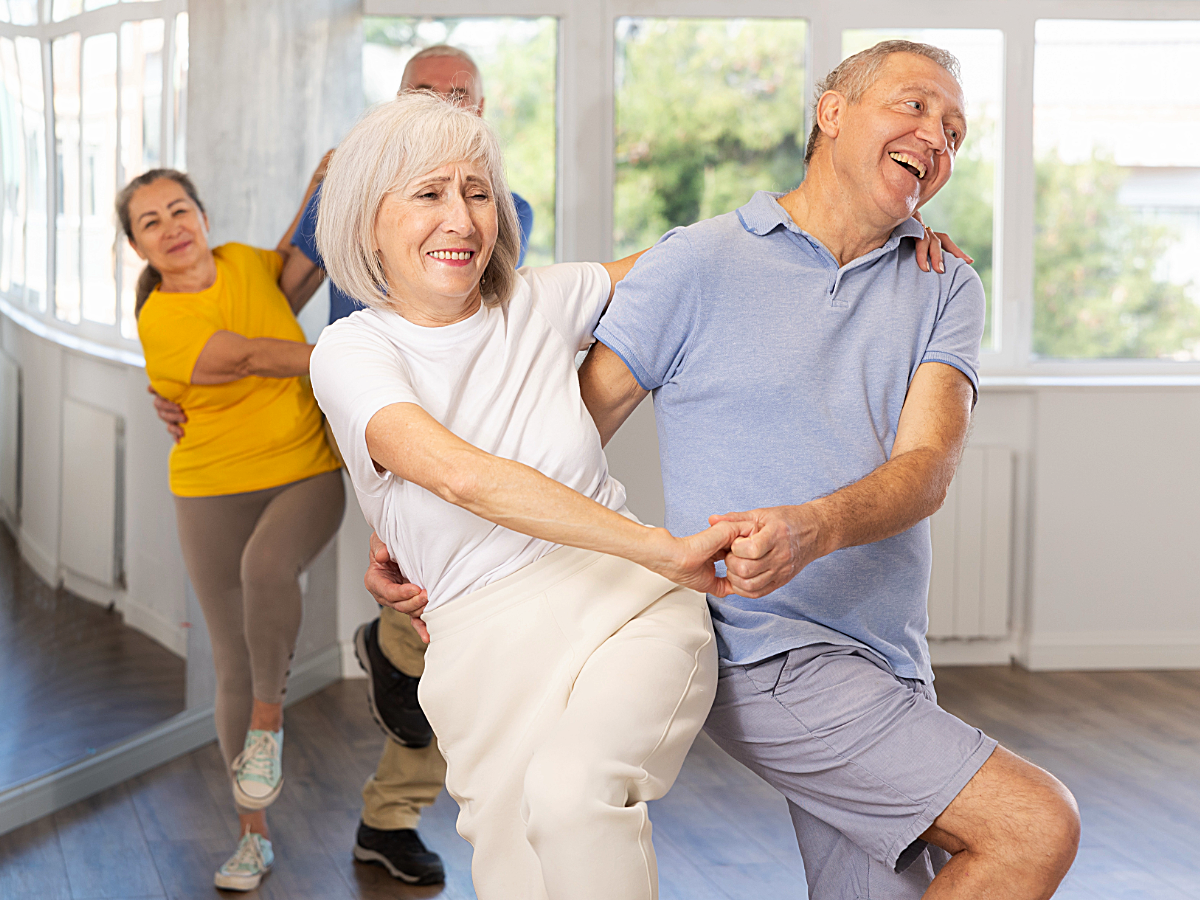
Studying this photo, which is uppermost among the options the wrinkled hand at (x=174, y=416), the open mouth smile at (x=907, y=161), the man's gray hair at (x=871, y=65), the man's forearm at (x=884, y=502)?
the man's gray hair at (x=871, y=65)

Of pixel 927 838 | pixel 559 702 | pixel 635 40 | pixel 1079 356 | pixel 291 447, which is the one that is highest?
pixel 635 40

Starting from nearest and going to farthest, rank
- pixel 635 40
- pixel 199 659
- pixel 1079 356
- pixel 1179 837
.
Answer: pixel 1179 837
pixel 199 659
pixel 635 40
pixel 1079 356

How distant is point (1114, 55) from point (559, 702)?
4.09 metres

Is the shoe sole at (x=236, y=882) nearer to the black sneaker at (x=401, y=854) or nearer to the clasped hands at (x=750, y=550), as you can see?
the black sneaker at (x=401, y=854)

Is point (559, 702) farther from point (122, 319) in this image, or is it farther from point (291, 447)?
point (122, 319)

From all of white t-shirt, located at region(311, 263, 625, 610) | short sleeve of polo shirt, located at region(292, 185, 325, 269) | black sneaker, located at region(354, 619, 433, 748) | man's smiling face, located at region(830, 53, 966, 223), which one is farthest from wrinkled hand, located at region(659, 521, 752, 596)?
short sleeve of polo shirt, located at region(292, 185, 325, 269)

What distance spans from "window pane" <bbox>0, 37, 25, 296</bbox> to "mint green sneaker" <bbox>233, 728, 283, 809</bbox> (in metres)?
1.24

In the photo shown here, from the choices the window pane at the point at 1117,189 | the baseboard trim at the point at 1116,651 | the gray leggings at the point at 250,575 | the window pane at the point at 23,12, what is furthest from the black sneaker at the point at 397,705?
the window pane at the point at 1117,189

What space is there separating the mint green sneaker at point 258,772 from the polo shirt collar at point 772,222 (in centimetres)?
163

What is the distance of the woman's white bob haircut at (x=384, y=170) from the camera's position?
1.56 meters

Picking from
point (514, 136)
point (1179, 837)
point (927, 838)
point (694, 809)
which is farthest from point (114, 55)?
point (1179, 837)

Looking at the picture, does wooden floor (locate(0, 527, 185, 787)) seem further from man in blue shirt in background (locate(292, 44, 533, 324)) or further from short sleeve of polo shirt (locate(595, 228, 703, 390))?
short sleeve of polo shirt (locate(595, 228, 703, 390))

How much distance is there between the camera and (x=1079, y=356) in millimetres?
4711

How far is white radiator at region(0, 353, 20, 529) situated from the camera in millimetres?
2951
